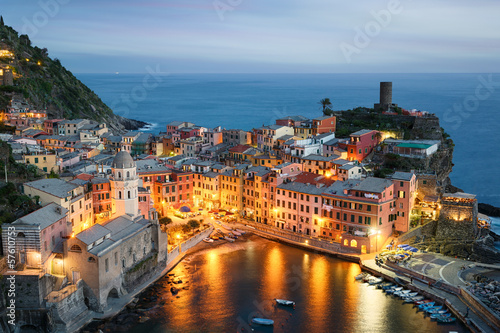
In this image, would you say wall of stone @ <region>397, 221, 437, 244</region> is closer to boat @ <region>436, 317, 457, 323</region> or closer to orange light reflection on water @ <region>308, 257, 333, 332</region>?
orange light reflection on water @ <region>308, 257, 333, 332</region>

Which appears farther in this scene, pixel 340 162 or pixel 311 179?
pixel 340 162

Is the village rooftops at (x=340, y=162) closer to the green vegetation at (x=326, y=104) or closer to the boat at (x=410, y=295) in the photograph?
the boat at (x=410, y=295)

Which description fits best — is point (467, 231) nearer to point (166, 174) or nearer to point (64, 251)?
point (166, 174)

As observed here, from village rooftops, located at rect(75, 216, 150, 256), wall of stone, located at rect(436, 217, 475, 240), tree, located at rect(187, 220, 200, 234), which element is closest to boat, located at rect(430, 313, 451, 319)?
wall of stone, located at rect(436, 217, 475, 240)

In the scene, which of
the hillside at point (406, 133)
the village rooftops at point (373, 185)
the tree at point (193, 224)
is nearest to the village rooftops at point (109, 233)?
the tree at point (193, 224)

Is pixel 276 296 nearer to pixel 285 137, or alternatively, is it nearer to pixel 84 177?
pixel 84 177

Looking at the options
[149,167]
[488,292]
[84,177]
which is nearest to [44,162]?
[84,177]
